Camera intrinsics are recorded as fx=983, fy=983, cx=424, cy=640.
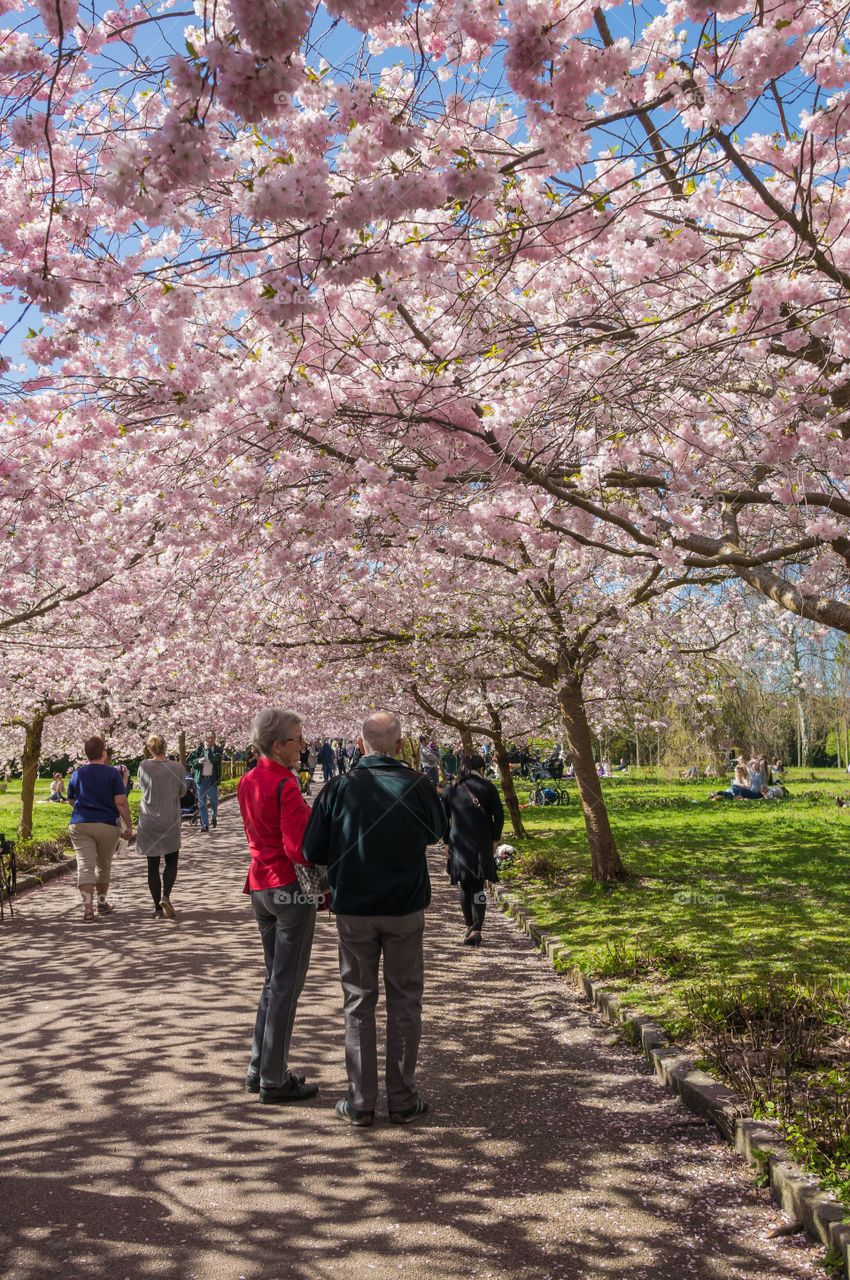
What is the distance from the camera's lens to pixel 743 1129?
163 inches

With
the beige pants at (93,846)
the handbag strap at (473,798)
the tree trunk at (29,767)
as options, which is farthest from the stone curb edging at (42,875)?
the handbag strap at (473,798)

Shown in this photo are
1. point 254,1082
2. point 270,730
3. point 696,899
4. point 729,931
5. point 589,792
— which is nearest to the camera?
point 254,1082

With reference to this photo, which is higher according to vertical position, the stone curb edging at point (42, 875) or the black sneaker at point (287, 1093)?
the stone curb edging at point (42, 875)

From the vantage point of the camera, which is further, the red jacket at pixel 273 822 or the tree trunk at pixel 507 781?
the tree trunk at pixel 507 781

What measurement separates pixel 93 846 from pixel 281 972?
237 inches

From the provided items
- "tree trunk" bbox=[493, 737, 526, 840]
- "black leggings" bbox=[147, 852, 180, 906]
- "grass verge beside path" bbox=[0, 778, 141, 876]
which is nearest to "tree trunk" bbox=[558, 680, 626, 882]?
"tree trunk" bbox=[493, 737, 526, 840]

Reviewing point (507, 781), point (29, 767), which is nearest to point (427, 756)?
point (507, 781)

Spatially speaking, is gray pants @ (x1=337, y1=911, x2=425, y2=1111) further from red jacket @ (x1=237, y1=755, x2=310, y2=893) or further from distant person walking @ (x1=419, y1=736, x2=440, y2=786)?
distant person walking @ (x1=419, y1=736, x2=440, y2=786)

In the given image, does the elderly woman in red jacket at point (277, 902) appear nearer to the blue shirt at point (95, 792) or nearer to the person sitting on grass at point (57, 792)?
the blue shirt at point (95, 792)

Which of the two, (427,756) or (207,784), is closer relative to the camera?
(207,784)

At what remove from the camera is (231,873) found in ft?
48.5

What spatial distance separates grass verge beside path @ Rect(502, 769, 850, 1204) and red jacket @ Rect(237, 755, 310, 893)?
2352 mm

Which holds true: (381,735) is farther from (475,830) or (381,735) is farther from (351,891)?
(475,830)

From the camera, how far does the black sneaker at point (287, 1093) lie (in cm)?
487
